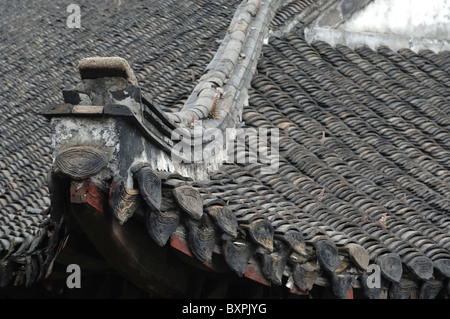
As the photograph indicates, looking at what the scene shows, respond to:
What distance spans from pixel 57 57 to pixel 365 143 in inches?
169

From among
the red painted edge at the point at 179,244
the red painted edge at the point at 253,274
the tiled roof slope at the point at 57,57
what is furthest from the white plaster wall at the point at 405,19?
the red painted edge at the point at 179,244

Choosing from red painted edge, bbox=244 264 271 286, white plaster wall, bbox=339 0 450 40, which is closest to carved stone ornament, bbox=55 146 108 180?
red painted edge, bbox=244 264 271 286

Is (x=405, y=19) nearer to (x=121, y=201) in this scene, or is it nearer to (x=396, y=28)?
(x=396, y=28)

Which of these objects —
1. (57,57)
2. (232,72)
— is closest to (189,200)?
(232,72)

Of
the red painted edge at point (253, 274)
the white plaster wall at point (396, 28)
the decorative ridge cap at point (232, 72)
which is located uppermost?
the red painted edge at point (253, 274)

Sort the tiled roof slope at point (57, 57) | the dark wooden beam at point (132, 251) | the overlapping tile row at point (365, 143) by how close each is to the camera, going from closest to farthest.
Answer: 1. the dark wooden beam at point (132, 251)
2. the overlapping tile row at point (365, 143)
3. the tiled roof slope at point (57, 57)

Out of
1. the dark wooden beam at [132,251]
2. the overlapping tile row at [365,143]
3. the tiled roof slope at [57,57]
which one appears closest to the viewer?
the dark wooden beam at [132,251]

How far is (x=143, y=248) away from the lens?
5457mm

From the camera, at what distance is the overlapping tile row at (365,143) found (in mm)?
6766

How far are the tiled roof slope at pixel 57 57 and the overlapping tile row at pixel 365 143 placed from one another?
3.12ft

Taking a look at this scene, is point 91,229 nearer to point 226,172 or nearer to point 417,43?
point 226,172

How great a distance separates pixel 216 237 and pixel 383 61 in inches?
195

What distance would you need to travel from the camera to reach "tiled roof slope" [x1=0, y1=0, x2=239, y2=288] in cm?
812

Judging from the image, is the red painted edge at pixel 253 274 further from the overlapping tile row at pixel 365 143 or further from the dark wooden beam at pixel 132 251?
the overlapping tile row at pixel 365 143
